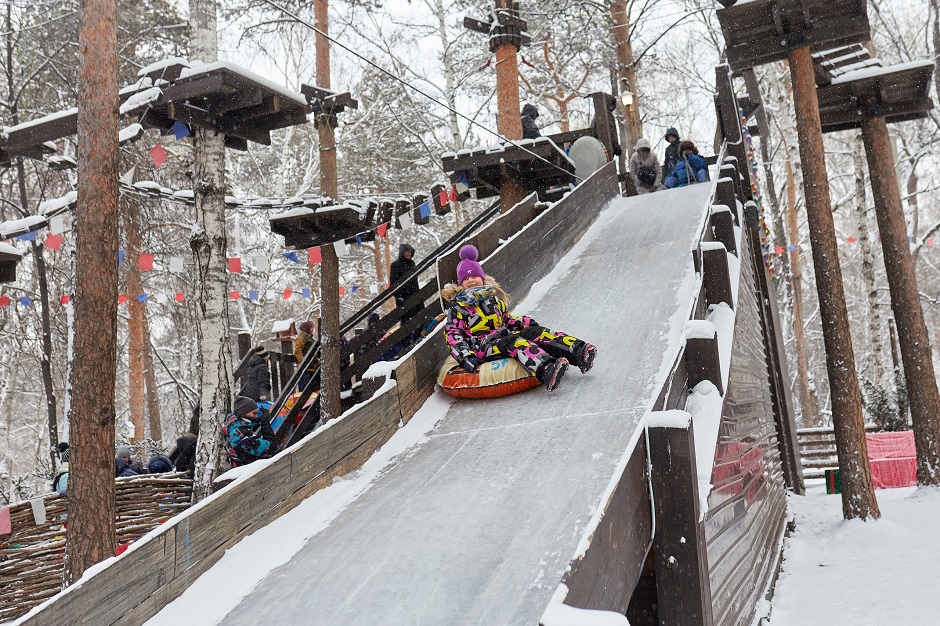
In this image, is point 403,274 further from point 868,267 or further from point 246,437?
point 868,267

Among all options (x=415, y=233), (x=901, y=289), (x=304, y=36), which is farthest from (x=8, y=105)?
(x=415, y=233)

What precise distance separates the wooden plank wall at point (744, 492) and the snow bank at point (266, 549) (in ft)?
6.55

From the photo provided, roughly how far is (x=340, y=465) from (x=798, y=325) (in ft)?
64.3

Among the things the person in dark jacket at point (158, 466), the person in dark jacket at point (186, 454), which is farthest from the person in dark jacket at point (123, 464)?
the person in dark jacket at point (186, 454)

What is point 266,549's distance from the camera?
3900mm

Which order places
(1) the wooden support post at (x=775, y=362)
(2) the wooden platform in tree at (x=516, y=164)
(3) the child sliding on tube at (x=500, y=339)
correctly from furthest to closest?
1. (2) the wooden platform in tree at (x=516, y=164)
2. (1) the wooden support post at (x=775, y=362)
3. (3) the child sliding on tube at (x=500, y=339)

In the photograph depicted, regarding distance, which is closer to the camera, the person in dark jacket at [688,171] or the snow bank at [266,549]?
the snow bank at [266,549]

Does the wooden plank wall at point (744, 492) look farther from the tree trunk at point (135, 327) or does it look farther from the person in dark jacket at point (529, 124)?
the tree trunk at point (135, 327)

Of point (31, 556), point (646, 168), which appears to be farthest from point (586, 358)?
point (646, 168)

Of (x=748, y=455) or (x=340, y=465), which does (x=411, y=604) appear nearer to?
(x=340, y=465)

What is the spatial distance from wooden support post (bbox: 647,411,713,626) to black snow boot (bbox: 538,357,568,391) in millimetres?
2158

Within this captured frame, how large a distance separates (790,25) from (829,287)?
3410mm

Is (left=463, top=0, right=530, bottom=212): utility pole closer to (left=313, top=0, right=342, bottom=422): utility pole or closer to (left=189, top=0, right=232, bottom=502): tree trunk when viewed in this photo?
(left=313, top=0, right=342, bottom=422): utility pole

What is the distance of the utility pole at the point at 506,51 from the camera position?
12633 millimetres
